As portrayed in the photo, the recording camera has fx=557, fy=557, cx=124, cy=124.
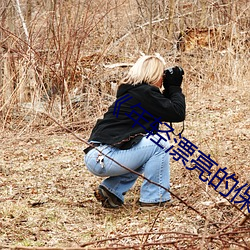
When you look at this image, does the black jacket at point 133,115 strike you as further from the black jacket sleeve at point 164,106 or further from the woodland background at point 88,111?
the woodland background at point 88,111

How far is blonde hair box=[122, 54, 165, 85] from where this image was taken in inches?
162

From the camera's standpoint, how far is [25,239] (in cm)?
359

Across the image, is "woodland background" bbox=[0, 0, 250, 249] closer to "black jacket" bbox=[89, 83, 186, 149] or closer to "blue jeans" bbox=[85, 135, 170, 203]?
"blue jeans" bbox=[85, 135, 170, 203]

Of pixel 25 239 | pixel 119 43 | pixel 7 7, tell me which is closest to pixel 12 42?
pixel 7 7

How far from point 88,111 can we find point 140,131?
11.1ft

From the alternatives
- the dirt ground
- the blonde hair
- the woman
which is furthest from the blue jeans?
the blonde hair

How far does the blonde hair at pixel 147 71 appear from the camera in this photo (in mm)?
4113

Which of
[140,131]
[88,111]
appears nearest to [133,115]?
[140,131]

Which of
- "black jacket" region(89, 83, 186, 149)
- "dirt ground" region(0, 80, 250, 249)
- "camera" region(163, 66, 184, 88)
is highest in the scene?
"camera" region(163, 66, 184, 88)

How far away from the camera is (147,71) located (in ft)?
13.5

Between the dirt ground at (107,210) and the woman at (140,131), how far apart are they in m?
0.28

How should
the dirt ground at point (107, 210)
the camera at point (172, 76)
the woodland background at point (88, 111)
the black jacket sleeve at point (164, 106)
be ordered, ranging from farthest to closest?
the camera at point (172, 76) → the black jacket sleeve at point (164, 106) → the woodland background at point (88, 111) → the dirt ground at point (107, 210)

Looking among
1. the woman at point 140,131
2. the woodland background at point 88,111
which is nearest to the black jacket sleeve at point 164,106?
the woman at point 140,131

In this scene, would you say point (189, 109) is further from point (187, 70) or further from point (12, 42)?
point (12, 42)
